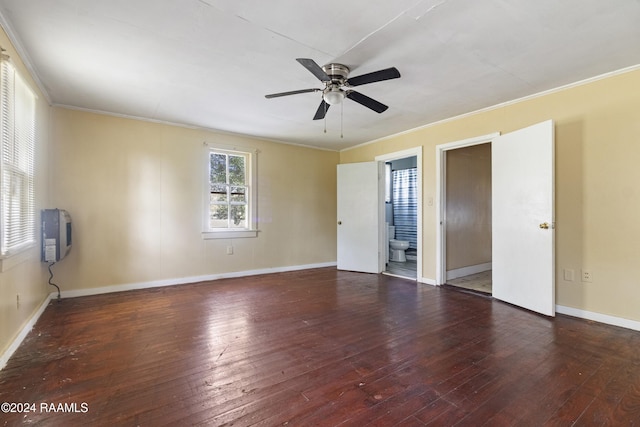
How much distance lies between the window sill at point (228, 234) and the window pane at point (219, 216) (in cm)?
14

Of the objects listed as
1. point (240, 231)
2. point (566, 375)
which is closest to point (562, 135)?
point (566, 375)

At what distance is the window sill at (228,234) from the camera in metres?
4.70

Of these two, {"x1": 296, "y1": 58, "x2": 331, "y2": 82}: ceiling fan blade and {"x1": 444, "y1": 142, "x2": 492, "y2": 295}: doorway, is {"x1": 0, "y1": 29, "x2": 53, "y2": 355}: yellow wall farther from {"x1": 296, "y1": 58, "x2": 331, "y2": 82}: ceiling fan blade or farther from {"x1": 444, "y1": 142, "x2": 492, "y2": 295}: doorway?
{"x1": 444, "y1": 142, "x2": 492, "y2": 295}: doorway

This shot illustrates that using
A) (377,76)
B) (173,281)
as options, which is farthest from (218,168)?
(377,76)

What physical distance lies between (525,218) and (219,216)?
4.30 metres

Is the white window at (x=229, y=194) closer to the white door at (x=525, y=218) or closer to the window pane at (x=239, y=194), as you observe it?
the window pane at (x=239, y=194)

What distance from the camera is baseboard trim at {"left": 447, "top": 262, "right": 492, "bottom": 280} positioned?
4770 mm

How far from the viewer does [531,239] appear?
3221mm

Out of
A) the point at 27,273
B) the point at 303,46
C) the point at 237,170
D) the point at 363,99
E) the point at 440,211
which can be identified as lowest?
the point at 27,273

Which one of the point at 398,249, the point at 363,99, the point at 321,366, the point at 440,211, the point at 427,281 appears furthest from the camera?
the point at 398,249

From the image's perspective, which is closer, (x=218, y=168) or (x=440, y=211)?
(x=440, y=211)

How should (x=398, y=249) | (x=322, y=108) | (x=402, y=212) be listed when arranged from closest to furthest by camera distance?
1. (x=322, y=108)
2. (x=398, y=249)
3. (x=402, y=212)

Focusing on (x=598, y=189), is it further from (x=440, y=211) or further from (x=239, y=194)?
(x=239, y=194)

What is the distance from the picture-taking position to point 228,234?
16.0ft
